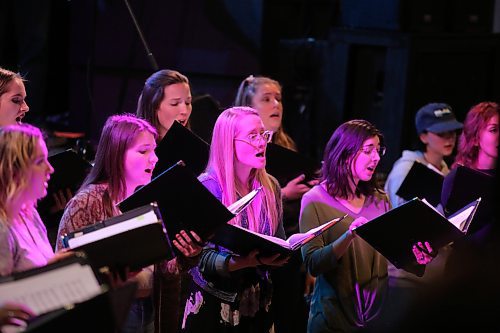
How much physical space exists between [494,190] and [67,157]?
2.52 m

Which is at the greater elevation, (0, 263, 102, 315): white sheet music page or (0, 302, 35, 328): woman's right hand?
(0, 263, 102, 315): white sheet music page

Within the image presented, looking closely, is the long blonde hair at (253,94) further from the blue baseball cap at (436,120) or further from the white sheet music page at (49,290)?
the white sheet music page at (49,290)

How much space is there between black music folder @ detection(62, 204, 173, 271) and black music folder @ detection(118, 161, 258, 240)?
273 millimetres

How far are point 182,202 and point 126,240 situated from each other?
16.8 inches

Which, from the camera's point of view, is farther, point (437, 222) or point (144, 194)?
point (437, 222)

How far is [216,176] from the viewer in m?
3.40

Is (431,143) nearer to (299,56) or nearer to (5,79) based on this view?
(299,56)

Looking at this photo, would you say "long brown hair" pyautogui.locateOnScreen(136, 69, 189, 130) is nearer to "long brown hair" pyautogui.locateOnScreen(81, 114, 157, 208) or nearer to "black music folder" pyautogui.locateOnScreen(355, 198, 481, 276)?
"long brown hair" pyautogui.locateOnScreen(81, 114, 157, 208)

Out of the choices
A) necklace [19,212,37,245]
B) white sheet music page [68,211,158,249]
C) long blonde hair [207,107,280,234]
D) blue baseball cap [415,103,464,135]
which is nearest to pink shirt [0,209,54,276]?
necklace [19,212,37,245]

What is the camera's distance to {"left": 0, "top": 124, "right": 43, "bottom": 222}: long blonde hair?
2.45m

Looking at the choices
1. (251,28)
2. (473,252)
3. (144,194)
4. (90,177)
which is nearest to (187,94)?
(90,177)

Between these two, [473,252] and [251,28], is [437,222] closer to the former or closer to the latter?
[473,252]

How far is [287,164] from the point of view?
4.09 meters

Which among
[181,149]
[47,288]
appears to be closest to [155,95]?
[181,149]
